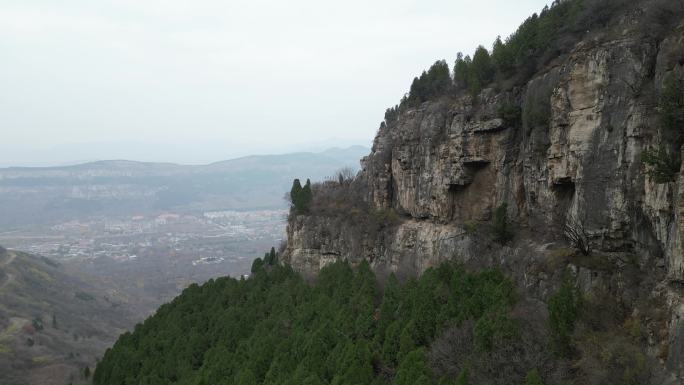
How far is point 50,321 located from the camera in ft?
302

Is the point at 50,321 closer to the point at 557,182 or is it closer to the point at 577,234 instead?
the point at 557,182

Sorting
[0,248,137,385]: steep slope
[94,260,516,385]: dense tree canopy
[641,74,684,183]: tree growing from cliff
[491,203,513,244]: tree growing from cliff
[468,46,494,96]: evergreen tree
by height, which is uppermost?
[468,46,494,96]: evergreen tree

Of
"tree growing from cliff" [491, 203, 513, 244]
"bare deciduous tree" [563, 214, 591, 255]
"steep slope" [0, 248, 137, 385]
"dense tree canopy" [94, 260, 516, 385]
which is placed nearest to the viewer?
"bare deciduous tree" [563, 214, 591, 255]

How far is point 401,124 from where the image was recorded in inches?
1740

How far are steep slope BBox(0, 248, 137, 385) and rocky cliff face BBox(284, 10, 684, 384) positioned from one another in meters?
32.5

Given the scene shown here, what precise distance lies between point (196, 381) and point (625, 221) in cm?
2322

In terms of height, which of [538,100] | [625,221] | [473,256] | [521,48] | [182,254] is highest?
A: [521,48]

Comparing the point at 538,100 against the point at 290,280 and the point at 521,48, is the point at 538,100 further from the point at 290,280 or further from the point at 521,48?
the point at 290,280

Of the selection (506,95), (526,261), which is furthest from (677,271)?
(506,95)

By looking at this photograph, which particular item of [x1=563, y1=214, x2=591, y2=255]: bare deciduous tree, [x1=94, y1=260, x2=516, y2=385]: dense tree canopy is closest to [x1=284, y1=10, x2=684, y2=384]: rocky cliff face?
[x1=563, y1=214, x2=591, y2=255]: bare deciduous tree

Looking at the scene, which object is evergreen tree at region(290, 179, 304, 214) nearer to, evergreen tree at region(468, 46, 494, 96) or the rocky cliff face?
the rocky cliff face

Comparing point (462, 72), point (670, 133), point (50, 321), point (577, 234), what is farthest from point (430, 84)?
point (50, 321)

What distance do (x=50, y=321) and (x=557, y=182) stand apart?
89016 millimetres

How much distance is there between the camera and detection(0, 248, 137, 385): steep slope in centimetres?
6500
